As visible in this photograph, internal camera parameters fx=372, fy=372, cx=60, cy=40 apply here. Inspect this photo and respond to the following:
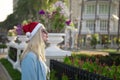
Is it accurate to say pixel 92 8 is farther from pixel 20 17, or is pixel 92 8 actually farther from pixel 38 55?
pixel 38 55

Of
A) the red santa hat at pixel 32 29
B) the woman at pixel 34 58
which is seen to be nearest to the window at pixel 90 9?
the red santa hat at pixel 32 29

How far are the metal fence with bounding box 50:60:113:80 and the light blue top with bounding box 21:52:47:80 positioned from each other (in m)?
1.22

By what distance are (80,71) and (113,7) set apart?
77344 mm

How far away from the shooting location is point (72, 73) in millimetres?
8250

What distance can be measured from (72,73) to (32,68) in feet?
9.89

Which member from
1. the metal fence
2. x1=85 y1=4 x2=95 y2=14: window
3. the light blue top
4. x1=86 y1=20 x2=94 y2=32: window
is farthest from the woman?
x1=85 y1=4 x2=95 y2=14: window

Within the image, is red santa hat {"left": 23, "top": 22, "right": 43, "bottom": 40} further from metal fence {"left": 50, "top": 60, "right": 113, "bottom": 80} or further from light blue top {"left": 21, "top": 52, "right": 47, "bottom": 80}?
metal fence {"left": 50, "top": 60, "right": 113, "bottom": 80}

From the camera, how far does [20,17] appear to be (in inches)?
2977

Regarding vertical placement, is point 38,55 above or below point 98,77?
above

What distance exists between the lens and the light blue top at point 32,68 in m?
5.32

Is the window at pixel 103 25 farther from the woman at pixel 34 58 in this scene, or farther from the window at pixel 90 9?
the woman at pixel 34 58

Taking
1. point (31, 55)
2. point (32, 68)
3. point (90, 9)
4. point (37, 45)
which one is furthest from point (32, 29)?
point (90, 9)

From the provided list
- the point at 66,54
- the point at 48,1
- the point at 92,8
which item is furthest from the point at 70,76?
the point at 92,8

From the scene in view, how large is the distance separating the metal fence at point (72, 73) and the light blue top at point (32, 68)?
1.22m
